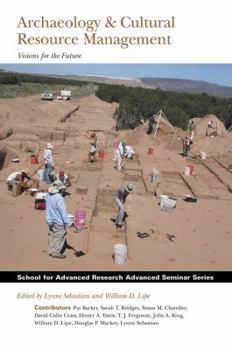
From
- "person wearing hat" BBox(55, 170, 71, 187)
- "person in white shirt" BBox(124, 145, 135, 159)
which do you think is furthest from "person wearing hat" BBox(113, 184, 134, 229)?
"person in white shirt" BBox(124, 145, 135, 159)

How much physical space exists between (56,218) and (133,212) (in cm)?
438

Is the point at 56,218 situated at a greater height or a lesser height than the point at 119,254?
Answer: greater

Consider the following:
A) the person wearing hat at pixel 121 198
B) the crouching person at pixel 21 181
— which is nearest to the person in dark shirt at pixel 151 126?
the crouching person at pixel 21 181

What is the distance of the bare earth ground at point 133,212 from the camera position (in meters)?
9.76

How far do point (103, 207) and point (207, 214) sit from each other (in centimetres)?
281

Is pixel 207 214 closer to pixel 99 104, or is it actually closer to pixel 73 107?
pixel 73 107

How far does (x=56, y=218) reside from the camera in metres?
8.90

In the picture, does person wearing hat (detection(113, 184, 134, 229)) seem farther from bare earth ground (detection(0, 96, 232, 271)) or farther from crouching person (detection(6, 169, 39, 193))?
crouching person (detection(6, 169, 39, 193))

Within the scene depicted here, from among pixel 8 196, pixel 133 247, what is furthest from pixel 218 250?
pixel 8 196

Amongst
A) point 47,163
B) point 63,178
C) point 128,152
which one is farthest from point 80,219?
point 128,152

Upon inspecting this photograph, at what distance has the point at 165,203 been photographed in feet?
43.9

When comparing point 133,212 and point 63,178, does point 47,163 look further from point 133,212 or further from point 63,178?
point 133,212

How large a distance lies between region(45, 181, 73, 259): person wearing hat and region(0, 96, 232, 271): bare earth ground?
0.29 m

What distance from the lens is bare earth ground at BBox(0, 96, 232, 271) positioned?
976cm
